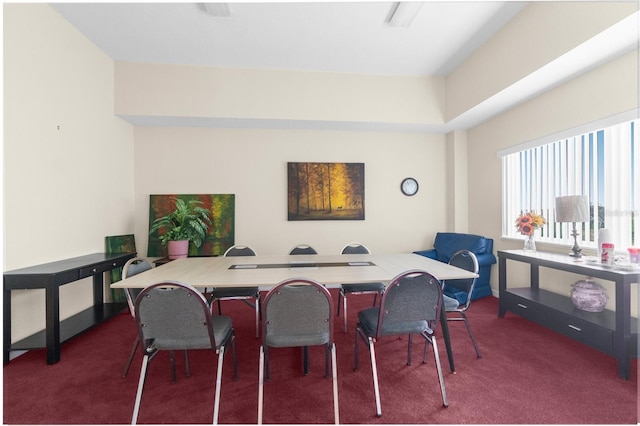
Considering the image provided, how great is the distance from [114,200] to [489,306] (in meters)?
5.70

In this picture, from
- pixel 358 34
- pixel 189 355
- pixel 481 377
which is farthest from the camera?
pixel 358 34

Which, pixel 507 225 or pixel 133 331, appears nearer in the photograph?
pixel 133 331

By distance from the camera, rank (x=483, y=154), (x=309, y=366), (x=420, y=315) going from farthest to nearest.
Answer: (x=483, y=154), (x=309, y=366), (x=420, y=315)

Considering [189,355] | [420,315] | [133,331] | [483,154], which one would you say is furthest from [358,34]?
[133,331]

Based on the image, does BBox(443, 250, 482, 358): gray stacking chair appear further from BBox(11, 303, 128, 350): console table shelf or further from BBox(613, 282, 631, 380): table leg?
BBox(11, 303, 128, 350): console table shelf

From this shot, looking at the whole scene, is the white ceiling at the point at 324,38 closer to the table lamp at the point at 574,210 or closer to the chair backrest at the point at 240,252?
the table lamp at the point at 574,210

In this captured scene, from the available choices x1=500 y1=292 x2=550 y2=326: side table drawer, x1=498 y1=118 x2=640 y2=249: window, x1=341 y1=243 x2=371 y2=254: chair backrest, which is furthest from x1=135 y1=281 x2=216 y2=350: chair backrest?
x1=498 y1=118 x2=640 y2=249: window

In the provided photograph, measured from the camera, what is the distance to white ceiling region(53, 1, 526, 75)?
305 cm

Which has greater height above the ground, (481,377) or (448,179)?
(448,179)

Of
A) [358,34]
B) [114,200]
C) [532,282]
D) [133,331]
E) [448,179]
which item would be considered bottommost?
[133,331]

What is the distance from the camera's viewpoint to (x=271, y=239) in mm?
4930

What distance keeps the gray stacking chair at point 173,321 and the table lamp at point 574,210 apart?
11.6 feet

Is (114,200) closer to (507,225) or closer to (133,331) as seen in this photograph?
(133,331)

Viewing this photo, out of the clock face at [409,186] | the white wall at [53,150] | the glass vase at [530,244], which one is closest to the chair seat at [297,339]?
the white wall at [53,150]
